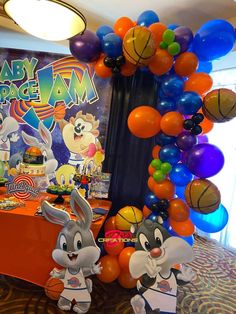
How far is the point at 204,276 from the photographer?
2.37 metres

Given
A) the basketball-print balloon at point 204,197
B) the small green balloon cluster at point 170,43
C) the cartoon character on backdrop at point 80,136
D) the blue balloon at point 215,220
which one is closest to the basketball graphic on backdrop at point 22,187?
the cartoon character on backdrop at point 80,136

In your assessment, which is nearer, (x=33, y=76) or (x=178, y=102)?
(x=178, y=102)

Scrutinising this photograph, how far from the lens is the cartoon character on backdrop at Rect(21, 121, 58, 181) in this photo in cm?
253

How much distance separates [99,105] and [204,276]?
200 cm

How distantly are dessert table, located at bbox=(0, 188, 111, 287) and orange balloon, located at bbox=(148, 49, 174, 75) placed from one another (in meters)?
1.26

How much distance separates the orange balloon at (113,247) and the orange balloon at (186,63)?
142 cm

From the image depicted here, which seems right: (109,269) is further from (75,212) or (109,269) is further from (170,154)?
(170,154)

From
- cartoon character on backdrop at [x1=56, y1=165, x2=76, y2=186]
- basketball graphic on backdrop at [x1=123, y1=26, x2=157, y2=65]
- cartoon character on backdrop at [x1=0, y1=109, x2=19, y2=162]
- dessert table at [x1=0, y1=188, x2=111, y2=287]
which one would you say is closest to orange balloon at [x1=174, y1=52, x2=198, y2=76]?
basketball graphic on backdrop at [x1=123, y1=26, x2=157, y2=65]

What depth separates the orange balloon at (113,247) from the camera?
1.95 m

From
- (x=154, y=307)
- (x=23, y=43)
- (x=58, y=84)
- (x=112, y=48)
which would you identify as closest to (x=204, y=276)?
(x=154, y=307)

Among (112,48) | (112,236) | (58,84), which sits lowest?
(112,236)

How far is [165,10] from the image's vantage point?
229 cm

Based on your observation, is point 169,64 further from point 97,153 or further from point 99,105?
point 97,153

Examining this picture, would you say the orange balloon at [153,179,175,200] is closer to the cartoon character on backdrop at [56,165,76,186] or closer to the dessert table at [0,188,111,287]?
the dessert table at [0,188,111,287]
